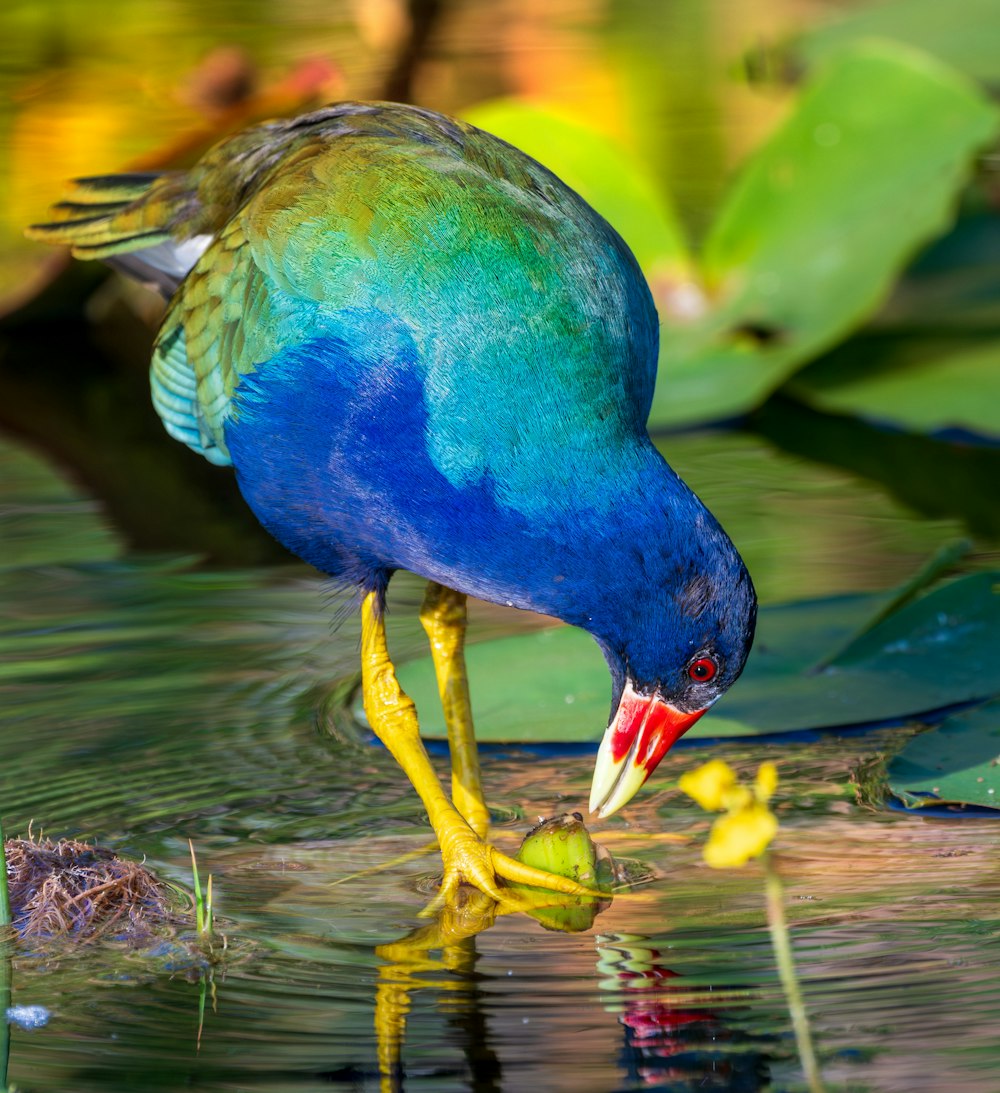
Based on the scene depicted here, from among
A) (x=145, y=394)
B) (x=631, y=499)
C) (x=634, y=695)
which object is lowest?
Result: (x=145, y=394)

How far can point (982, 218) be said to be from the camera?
5.43 m

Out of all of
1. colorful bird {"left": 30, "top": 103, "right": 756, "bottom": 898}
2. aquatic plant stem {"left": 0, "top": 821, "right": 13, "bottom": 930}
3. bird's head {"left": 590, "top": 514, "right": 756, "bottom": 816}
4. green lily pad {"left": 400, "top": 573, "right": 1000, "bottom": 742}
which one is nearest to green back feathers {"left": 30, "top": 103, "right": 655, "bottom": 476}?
colorful bird {"left": 30, "top": 103, "right": 756, "bottom": 898}

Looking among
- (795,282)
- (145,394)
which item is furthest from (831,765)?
(145,394)

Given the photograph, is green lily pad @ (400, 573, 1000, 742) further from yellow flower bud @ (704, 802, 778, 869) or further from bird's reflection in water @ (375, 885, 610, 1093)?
yellow flower bud @ (704, 802, 778, 869)

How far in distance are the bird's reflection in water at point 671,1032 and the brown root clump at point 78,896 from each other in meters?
0.60

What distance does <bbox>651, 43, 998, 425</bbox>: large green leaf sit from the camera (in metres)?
4.36

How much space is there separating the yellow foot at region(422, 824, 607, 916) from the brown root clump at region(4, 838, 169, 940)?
374mm

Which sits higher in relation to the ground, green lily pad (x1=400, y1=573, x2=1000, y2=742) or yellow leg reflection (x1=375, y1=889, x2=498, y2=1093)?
yellow leg reflection (x1=375, y1=889, x2=498, y2=1093)

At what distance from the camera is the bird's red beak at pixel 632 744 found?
258cm

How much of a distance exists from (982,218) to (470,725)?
3.03 metres

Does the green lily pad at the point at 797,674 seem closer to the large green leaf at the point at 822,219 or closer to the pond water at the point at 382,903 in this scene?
the pond water at the point at 382,903

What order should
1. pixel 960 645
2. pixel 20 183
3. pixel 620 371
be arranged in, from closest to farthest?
pixel 620 371
pixel 960 645
pixel 20 183

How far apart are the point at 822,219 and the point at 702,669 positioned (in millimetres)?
2315

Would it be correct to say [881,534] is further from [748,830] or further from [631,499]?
[748,830]
